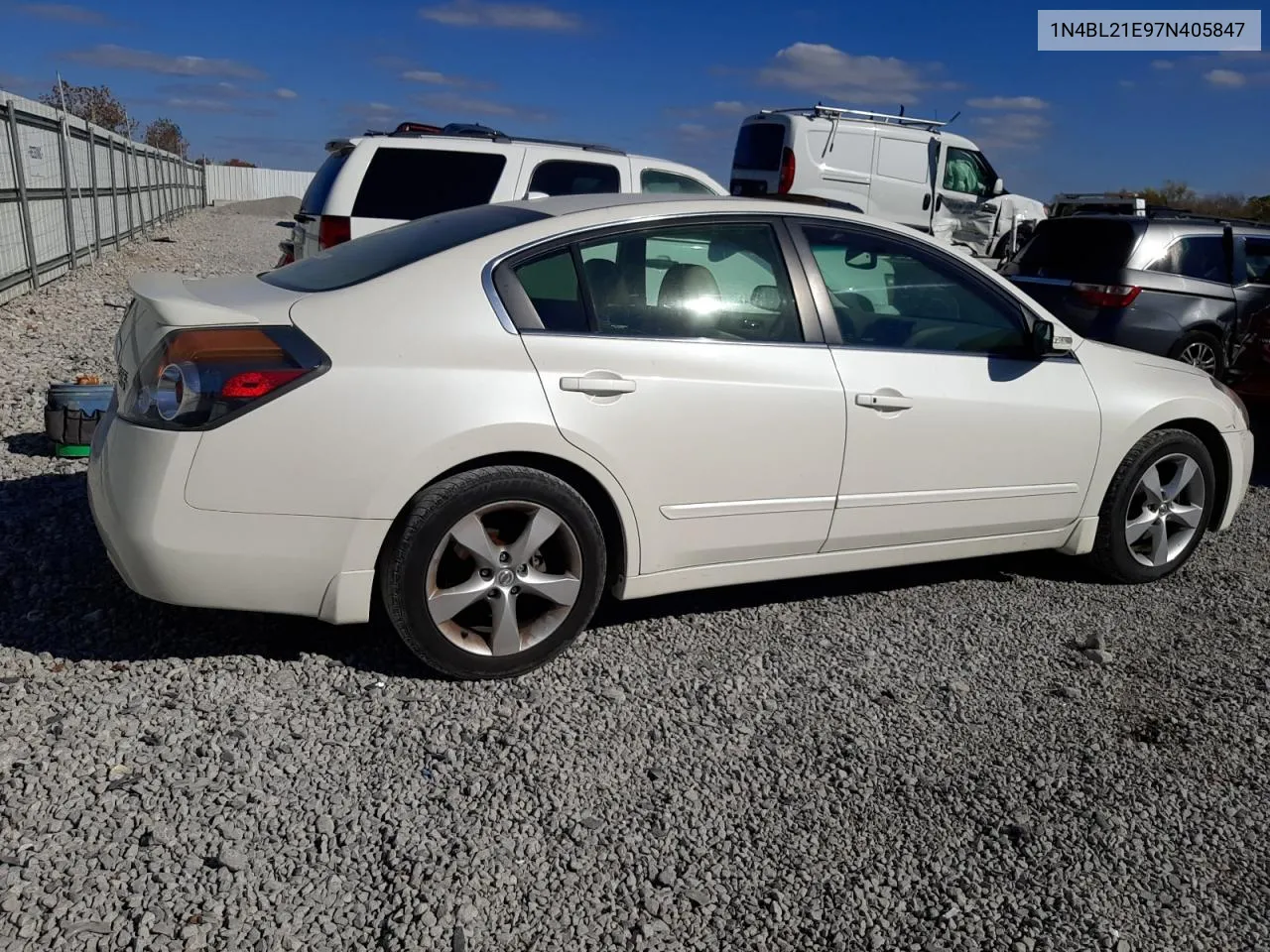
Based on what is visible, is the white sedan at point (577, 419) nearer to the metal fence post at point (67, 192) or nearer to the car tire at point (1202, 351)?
the car tire at point (1202, 351)

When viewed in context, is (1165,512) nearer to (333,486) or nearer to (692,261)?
(692,261)

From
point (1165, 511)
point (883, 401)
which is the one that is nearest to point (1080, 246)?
point (1165, 511)

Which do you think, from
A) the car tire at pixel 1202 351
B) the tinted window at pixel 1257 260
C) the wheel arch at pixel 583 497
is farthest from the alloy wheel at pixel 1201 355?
the wheel arch at pixel 583 497

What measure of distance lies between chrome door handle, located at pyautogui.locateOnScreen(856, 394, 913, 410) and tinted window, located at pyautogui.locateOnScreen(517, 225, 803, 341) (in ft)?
1.06

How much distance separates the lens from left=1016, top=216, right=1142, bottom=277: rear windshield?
931 centimetres

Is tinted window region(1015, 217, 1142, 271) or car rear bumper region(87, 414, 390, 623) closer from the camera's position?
car rear bumper region(87, 414, 390, 623)

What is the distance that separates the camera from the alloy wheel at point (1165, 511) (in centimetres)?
495

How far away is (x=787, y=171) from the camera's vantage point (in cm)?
1625

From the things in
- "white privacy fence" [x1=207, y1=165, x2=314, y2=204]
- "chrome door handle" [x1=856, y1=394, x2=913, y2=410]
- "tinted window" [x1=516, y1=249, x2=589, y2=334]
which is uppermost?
"tinted window" [x1=516, y1=249, x2=589, y2=334]

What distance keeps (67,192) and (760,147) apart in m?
9.92

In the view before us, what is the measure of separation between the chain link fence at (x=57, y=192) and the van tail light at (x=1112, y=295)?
10.4 metres

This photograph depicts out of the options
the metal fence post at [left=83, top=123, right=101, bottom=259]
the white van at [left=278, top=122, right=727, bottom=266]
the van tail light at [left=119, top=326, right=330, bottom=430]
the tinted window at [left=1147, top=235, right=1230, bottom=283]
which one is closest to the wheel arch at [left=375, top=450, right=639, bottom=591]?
the van tail light at [left=119, top=326, right=330, bottom=430]

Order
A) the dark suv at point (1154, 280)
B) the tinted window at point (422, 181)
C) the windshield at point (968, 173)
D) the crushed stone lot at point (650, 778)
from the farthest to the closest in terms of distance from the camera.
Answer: the windshield at point (968, 173)
the dark suv at point (1154, 280)
the tinted window at point (422, 181)
the crushed stone lot at point (650, 778)

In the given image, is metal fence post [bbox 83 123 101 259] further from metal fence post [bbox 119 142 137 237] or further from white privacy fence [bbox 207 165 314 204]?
white privacy fence [bbox 207 165 314 204]
